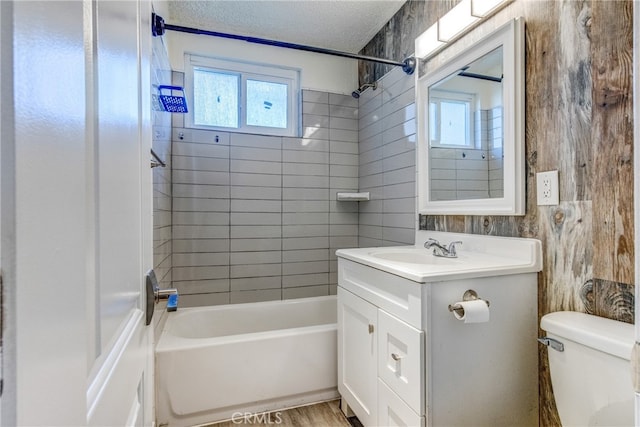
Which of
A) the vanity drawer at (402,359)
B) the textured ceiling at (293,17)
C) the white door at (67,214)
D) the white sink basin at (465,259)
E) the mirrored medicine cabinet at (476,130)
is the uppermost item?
the textured ceiling at (293,17)

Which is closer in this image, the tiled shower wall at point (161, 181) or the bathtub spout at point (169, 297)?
the bathtub spout at point (169, 297)

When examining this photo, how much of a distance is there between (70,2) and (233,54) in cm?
241

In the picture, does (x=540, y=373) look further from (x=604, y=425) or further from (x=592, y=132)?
(x=592, y=132)

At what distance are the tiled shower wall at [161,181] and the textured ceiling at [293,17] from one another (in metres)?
0.44

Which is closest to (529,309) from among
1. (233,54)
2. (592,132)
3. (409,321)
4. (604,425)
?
(604,425)

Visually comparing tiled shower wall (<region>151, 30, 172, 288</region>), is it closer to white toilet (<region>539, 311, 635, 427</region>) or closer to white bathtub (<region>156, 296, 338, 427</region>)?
white bathtub (<region>156, 296, 338, 427</region>)

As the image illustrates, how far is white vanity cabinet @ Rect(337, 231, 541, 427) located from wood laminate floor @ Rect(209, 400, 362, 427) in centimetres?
35

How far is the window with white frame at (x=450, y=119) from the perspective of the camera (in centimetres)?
162

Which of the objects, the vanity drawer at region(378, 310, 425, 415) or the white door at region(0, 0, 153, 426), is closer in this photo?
the white door at region(0, 0, 153, 426)

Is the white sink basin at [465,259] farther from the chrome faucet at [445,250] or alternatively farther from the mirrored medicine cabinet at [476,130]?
the mirrored medicine cabinet at [476,130]

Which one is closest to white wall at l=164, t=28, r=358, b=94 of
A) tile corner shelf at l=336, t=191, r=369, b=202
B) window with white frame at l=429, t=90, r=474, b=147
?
tile corner shelf at l=336, t=191, r=369, b=202

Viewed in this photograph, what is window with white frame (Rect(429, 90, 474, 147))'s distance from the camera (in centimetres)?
162
